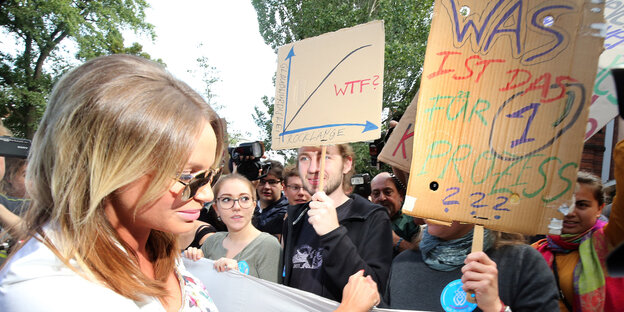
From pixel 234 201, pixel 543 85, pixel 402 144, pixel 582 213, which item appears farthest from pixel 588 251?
pixel 234 201

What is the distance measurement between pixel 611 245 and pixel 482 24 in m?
1.28

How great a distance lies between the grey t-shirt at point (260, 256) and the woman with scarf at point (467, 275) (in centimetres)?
95

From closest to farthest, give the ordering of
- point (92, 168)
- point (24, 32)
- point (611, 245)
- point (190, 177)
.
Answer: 1. point (92, 168)
2. point (190, 177)
3. point (611, 245)
4. point (24, 32)

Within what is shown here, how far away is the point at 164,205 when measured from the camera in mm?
1183

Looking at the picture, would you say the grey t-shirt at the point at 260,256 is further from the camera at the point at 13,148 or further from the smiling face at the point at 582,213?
the smiling face at the point at 582,213

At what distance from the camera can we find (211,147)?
50.0 inches

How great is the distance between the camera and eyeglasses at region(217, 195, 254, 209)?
123 inches

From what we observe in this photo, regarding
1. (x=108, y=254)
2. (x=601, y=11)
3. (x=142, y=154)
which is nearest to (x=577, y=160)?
(x=601, y=11)

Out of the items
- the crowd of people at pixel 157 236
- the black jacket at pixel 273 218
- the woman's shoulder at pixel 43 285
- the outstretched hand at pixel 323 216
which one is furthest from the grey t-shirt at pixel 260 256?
the woman's shoulder at pixel 43 285

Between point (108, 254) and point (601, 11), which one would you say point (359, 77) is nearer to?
point (601, 11)

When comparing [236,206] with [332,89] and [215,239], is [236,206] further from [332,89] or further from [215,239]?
[332,89]

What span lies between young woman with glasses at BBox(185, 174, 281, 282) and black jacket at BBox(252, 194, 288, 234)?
3.57ft

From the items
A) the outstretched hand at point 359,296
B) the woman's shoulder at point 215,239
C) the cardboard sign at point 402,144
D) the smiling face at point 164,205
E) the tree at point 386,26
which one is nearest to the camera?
the smiling face at point 164,205

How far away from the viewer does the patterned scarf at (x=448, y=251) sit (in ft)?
6.29
